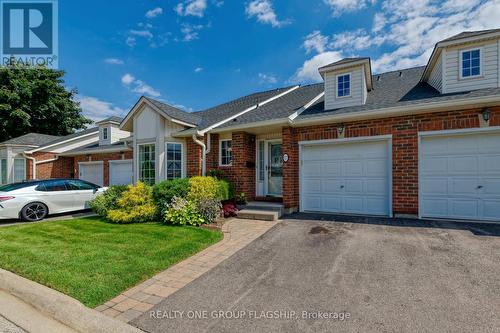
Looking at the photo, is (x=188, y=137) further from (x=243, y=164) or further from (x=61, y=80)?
(x=61, y=80)

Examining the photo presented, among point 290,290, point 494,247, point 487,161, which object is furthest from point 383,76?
point 290,290

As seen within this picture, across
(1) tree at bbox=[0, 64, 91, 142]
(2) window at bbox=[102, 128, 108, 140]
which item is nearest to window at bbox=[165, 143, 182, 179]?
(2) window at bbox=[102, 128, 108, 140]

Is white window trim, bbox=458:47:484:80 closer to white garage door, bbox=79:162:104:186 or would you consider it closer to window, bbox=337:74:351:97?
window, bbox=337:74:351:97

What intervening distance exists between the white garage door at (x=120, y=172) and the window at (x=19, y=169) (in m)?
7.90

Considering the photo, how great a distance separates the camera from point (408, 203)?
22.7 feet

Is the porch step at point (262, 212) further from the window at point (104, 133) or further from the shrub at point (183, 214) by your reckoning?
the window at point (104, 133)

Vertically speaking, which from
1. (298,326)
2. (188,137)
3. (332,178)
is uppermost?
(188,137)

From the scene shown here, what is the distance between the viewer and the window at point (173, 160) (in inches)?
393

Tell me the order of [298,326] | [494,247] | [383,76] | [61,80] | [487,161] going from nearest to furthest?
[298,326] < [494,247] < [487,161] < [383,76] < [61,80]

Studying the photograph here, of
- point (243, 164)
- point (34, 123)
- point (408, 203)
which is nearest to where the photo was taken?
point (408, 203)

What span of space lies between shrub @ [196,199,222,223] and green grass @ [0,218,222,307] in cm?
79

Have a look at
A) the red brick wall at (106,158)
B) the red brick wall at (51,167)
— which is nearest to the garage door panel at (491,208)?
the red brick wall at (106,158)

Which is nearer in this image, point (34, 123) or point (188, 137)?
point (188, 137)

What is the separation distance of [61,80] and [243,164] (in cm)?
2905
